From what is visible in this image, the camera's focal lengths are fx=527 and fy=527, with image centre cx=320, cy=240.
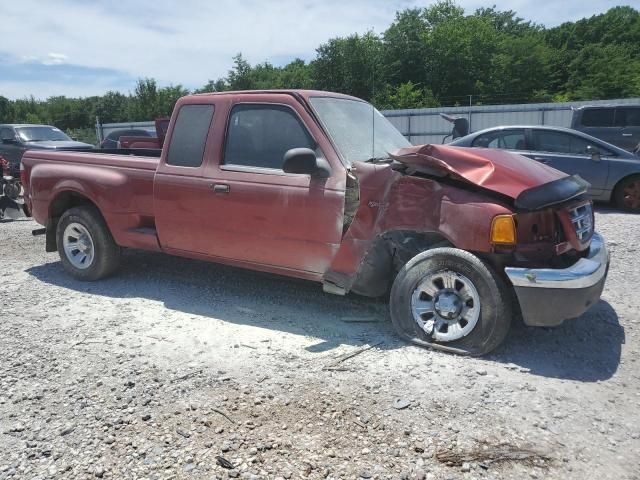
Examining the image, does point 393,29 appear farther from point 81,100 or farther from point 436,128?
point 81,100

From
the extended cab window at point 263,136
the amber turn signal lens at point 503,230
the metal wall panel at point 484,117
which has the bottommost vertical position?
the amber turn signal lens at point 503,230

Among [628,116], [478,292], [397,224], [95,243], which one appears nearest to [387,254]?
[397,224]

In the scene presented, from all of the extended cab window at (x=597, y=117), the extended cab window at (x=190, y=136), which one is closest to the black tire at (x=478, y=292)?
the extended cab window at (x=190, y=136)

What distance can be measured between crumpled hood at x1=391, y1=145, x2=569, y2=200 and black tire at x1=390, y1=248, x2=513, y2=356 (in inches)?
20.5

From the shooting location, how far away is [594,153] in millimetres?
9508

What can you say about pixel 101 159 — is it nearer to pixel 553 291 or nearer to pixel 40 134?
pixel 553 291

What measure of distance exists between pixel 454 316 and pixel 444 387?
0.61m

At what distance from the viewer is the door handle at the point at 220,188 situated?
4648 mm

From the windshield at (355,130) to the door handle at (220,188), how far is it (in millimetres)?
1024

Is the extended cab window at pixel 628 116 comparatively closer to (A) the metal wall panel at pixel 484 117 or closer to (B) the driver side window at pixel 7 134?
(A) the metal wall panel at pixel 484 117

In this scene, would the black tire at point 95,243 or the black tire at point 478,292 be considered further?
the black tire at point 95,243

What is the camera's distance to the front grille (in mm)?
3877

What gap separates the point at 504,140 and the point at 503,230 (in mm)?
6957

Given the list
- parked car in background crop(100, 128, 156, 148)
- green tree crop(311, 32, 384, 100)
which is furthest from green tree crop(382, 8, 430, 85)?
parked car in background crop(100, 128, 156, 148)
